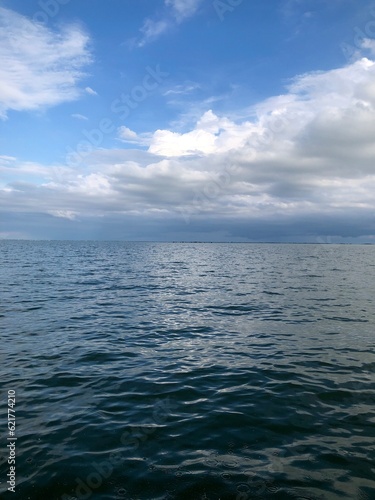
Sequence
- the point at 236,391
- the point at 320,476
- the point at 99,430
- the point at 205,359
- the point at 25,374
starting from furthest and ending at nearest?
1. the point at 205,359
2. the point at 25,374
3. the point at 236,391
4. the point at 99,430
5. the point at 320,476

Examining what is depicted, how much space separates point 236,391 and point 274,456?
3957 millimetres

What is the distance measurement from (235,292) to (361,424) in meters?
27.3

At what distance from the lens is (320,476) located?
782 cm

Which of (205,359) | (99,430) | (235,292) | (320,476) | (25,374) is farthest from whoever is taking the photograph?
(235,292)

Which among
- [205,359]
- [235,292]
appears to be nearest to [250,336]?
[205,359]

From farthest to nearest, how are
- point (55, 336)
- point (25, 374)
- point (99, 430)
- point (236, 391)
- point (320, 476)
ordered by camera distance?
point (55, 336) < point (25, 374) < point (236, 391) < point (99, 430) < point (320, 476)

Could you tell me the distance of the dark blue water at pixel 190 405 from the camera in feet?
25.2

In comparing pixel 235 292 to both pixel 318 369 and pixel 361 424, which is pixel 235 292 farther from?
pixel 361 424

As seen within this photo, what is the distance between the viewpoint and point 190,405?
11406 mm

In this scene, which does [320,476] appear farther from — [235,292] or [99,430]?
[235,292]

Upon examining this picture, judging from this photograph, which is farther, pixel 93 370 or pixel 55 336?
pixel 55 336

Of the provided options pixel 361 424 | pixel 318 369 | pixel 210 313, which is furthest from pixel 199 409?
pixel 210 313

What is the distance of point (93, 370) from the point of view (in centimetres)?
1433

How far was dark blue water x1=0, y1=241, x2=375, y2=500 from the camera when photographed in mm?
7684
